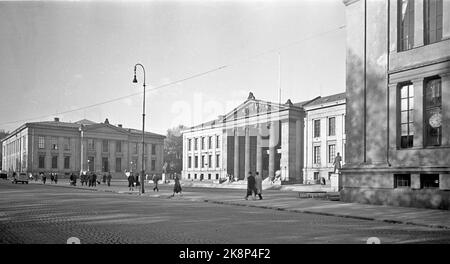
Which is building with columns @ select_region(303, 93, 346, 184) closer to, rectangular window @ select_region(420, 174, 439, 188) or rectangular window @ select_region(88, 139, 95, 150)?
rectangular window @ select_region(420, 174, 439, 188)

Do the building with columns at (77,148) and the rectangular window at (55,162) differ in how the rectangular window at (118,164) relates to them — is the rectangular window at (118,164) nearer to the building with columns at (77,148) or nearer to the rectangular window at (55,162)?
the building with columns at (77,148)

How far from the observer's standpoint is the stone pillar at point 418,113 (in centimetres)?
2048

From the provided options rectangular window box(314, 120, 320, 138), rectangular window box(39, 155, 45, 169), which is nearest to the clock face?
rectangular window box(314, 120, 320, 138)

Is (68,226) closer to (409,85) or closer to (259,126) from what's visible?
(409,85)

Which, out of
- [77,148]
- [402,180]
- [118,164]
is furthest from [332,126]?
[77,148]

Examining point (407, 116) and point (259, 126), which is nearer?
point (407, 116)

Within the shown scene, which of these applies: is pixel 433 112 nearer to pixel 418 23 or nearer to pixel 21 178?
pixel 418 23

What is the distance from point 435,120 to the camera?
65.7 ft

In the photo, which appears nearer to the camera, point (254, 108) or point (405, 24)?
point (405, 24)

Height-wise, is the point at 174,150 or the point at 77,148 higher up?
the point at 77,148

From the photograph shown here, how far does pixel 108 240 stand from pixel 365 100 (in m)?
17.5

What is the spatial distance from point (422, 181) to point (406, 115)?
3.38 meters

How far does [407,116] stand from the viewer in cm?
2139
